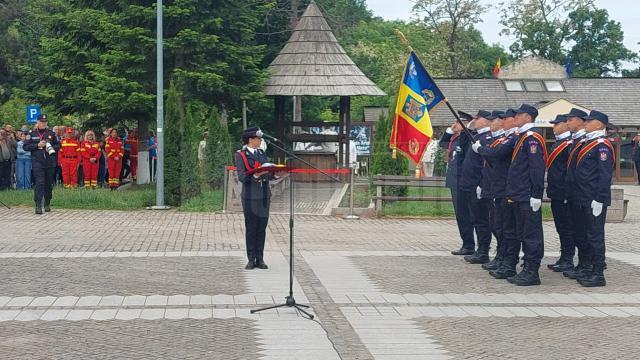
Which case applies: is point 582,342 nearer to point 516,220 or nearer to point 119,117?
point 516,220

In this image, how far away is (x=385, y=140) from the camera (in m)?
24.3

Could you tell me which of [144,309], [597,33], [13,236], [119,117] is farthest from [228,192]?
[597,33]

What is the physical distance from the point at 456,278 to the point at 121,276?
4.10 m

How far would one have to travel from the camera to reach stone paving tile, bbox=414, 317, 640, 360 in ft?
27.5

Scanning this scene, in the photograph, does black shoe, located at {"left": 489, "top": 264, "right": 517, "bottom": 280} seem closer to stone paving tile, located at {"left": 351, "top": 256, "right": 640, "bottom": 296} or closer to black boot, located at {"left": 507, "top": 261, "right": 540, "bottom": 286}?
stone paving tile, located at {"left": 351, "top": 256, "right": 640, "bottom": 296}

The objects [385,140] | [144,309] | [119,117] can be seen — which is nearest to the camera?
[144,309]

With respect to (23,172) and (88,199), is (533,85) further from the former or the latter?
(88,199)

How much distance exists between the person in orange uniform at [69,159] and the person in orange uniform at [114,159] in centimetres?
88

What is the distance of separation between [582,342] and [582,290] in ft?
10.4

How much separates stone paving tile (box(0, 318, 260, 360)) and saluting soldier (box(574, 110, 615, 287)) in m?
4.78

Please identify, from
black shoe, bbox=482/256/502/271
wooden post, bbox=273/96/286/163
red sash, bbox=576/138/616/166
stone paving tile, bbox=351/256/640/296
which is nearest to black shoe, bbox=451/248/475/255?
stone paving tile, bbox=351/256/640/296

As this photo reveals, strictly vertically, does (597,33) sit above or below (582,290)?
above

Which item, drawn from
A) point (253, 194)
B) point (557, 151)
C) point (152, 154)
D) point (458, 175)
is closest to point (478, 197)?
point (458, 175)

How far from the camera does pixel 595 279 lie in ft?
40.1
